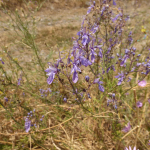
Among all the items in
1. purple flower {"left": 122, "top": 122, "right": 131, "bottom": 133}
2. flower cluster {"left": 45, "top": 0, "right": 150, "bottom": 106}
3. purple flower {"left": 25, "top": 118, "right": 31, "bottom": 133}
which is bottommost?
purple flower {"left": 122, "top": 122, "right": 131, "bottom": 133}

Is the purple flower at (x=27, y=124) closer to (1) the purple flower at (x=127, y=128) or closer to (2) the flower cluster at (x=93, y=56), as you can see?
(2) the flower cluster at (x=93, y=56)

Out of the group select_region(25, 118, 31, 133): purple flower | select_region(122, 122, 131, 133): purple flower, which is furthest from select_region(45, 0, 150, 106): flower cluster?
select_region(25, 118, 31, 133): purple flower

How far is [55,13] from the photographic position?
9039mm

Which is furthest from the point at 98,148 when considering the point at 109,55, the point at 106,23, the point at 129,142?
the point at 106,23

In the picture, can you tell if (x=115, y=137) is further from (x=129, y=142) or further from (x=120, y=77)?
(x=120, y=77)

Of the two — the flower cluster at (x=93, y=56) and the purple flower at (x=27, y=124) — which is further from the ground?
the flower cluster at (x=93, y=56)

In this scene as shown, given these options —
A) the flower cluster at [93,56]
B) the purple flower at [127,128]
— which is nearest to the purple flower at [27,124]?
the flower cluster at [93,56]

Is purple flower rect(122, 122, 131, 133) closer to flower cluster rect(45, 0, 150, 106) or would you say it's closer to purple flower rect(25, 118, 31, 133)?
flower cluster rect(45, 0, 150, 106)

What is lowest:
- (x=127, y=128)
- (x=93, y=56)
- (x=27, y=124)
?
(x=127, y=128)

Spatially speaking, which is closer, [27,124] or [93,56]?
[93,56]

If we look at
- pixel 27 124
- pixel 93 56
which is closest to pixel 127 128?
pixel 93 56

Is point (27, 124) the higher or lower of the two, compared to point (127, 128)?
higher

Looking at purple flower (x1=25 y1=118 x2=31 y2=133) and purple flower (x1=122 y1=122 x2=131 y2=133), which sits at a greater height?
purple flower (x1=25 y1=118 x2=31 y2=133)

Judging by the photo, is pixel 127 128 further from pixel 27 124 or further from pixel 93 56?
pixel 27 124
